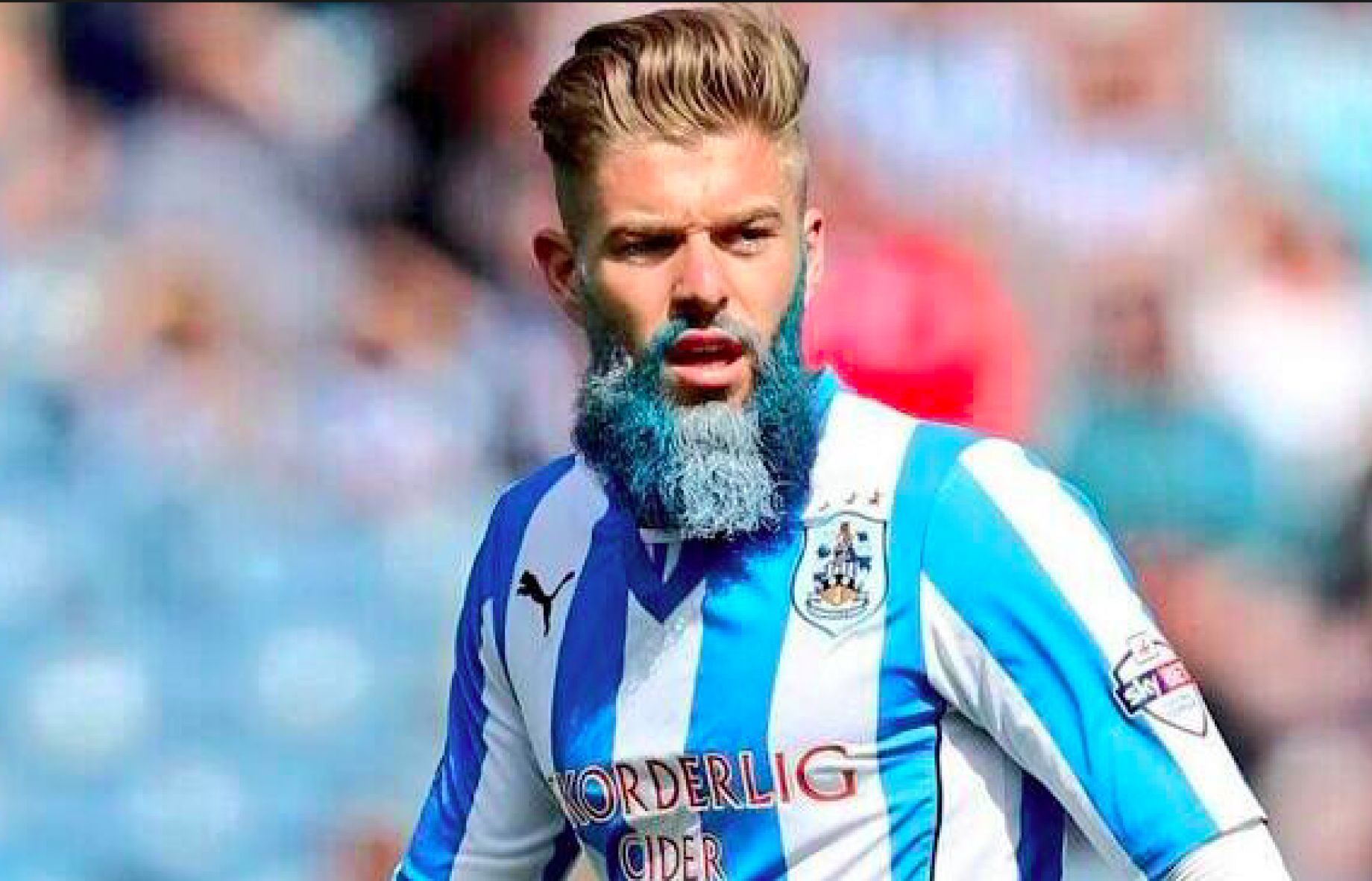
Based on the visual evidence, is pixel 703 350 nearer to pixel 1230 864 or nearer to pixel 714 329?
pixel 714 329

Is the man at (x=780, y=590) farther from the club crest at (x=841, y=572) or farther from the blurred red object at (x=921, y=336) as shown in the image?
the blurred red object at (x=921, y=336)

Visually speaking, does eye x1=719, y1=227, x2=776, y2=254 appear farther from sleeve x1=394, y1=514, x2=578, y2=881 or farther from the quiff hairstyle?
sleeve x1=394, y1=514, x2=578, y2=881

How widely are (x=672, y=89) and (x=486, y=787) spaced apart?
706 mm

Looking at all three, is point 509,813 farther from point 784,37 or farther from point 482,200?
point 482,200

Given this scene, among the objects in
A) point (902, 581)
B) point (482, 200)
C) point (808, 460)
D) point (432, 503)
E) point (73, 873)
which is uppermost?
point (482, 200)

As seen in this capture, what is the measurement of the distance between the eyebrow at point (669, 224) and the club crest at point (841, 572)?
0.25m

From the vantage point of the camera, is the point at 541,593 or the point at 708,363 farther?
the point at 541,593

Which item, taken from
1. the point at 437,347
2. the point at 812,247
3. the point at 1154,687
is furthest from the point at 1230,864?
the point at 437,347

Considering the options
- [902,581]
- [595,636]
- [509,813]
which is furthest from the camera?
[509,813]

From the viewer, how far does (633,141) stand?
225 centimetres

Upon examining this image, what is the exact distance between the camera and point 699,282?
2.20 metres

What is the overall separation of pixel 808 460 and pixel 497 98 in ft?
7.44

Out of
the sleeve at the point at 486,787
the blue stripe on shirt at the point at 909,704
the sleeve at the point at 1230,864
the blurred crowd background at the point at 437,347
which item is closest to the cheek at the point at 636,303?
the blue stripe on shirt at the point at 909,704

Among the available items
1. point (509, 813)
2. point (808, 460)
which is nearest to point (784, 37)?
point (808, 460)
